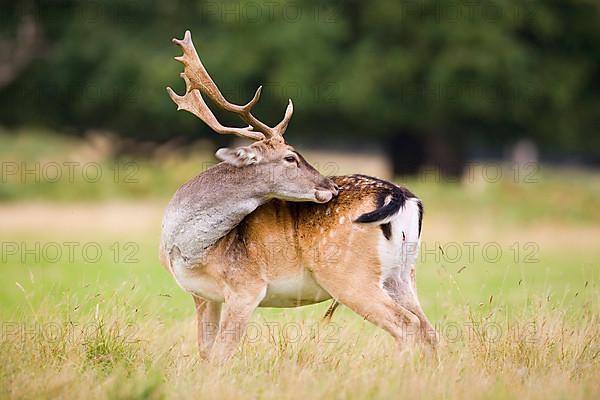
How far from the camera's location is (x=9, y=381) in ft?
15.5

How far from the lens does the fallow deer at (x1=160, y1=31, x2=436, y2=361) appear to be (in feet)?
17.8

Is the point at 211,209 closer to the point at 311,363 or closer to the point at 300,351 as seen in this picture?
the point at 300,351

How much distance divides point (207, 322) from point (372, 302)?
1.11m

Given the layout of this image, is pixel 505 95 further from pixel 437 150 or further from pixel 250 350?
pixel 250 350

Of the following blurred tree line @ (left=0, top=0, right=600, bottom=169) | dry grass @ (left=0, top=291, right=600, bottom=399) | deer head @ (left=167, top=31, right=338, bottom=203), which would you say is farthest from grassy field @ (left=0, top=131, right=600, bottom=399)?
blurred tree line @ (left=0, top=0, right=600, bottom=169)

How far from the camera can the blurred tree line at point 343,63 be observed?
704 inches

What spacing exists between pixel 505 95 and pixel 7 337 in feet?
47.2

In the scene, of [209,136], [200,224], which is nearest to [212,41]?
[209,136]

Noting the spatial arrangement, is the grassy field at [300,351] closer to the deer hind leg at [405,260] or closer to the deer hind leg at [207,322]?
the deer hind leg at [207,322]

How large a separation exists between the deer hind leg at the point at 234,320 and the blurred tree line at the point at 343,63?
41.4 ft

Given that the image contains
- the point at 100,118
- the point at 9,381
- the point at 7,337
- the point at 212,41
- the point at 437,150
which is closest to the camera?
the point at 9,381

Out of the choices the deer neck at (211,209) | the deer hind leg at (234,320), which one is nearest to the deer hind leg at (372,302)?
the deer hind leg at (234,320)

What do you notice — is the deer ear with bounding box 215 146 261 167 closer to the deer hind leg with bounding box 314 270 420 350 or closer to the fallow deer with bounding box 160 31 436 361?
the fallow deer with bounding box 160 31 436 361

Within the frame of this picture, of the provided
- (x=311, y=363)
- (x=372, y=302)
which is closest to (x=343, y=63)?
(x=372, y=302)
